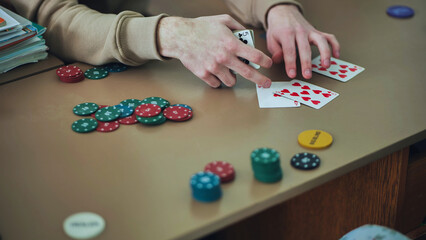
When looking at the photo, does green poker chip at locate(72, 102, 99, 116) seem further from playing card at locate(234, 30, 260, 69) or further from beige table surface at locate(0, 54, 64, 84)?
playing card at locate(234, 30, 260, 69)

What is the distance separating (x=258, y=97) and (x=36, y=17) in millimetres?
874

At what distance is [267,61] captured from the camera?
1.49 meters

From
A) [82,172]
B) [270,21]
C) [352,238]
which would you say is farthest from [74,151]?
[270,21]

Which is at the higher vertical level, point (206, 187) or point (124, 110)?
point (206, 187)

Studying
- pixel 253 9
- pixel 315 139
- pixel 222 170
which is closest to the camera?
pixel 222 170

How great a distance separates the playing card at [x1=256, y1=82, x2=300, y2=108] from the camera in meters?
1.43

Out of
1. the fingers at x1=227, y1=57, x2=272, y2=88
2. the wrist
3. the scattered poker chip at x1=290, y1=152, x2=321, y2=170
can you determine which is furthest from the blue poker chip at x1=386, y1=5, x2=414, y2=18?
the scattered poker chip at x1=290, y1=152, x2=321, y2=170

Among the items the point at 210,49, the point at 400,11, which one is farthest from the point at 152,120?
the point at 400,11

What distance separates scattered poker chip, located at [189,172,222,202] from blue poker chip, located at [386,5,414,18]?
132cm

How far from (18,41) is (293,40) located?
34.8 inches

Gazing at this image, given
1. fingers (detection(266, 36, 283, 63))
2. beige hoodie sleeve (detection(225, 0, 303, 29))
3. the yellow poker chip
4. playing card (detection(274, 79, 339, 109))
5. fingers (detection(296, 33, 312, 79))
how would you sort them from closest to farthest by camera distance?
the yellow poker chip < playing card (detection(274, 79, 339, 109)) < fingers (detection(296, 33, 312, 79)) < fingers (detection(266, 36, 283, 63)) < beige hoodie sleeve (detection(225, 0, 303, 29))

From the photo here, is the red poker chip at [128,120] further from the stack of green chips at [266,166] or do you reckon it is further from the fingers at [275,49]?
the fingers at [275,49]

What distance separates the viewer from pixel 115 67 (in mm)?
1682

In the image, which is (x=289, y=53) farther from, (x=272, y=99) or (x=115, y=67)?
(x=115, y=67)
